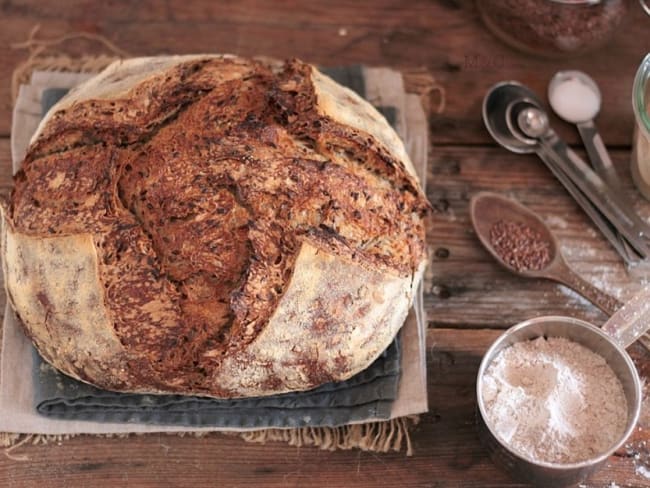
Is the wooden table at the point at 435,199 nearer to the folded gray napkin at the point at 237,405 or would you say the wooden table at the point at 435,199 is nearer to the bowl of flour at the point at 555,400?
the folded gray napkin at the point at 237,405

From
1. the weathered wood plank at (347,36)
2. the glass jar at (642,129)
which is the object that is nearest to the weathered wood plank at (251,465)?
the glass jar at (642,129)

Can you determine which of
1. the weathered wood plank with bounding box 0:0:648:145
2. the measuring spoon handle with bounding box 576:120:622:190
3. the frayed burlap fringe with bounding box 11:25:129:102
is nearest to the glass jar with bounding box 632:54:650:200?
the measuring spoon handle with bounding box 576:120:622:190

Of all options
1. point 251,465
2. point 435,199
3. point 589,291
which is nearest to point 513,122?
point 435,199

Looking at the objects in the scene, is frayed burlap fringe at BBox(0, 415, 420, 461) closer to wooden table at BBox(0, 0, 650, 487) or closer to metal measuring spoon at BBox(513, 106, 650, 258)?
wooden table at BBox(0, 0, 650, 487)

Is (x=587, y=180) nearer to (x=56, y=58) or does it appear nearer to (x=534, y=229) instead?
(x=534, y=229)

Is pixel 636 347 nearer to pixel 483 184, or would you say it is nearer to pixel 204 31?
pixel 483 184
